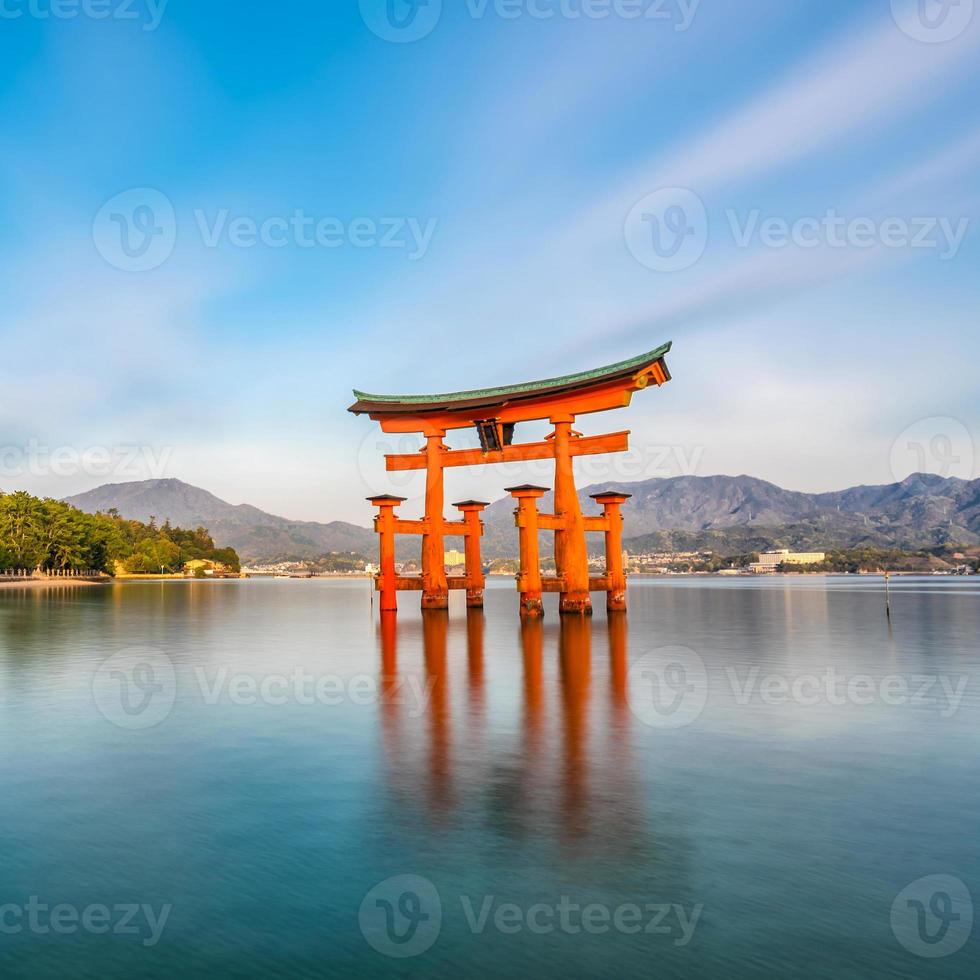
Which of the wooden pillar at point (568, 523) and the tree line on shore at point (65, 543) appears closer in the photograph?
the wooden pillar at point (568, 523)

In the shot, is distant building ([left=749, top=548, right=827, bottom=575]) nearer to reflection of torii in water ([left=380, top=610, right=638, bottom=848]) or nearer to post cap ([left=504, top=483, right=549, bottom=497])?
post cap ([left=504, top=483, right=549, bottom=497])

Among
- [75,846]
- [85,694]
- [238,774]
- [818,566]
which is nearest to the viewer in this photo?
[75,846]

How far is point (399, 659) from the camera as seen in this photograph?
1964 cm

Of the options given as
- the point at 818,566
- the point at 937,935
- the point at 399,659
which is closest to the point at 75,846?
the point at 937,935

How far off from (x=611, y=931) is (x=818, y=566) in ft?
617

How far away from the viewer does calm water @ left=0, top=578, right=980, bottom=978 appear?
4.73 m

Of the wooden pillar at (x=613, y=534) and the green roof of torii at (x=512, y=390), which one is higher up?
the green roof of torii at (x=512, y=390)

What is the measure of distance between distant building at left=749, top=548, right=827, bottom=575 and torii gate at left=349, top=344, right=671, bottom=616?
541 ft

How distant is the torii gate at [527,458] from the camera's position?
1070 inches

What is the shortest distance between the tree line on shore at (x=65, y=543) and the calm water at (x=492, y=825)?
248ft

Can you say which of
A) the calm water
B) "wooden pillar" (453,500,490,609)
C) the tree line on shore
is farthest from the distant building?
the calm water

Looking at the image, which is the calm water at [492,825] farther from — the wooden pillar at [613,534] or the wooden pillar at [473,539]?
the wooden pillar at [473,539]

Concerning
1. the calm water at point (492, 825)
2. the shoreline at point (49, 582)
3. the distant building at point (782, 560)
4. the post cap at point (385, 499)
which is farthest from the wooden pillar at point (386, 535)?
the distant building at point (782, 560)

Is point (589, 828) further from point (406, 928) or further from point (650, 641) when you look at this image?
point (650, 641)
